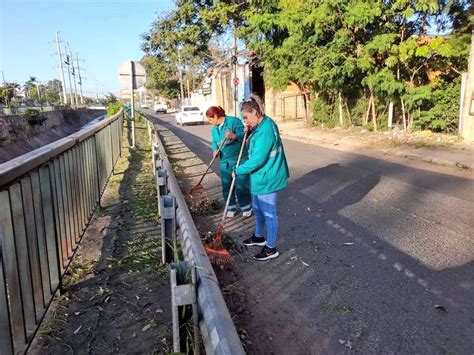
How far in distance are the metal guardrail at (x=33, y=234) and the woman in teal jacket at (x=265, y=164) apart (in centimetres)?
176

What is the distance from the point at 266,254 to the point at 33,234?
97.2 inches

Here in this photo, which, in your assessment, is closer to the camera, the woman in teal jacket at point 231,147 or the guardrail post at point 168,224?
the guardrail post at point 168,224

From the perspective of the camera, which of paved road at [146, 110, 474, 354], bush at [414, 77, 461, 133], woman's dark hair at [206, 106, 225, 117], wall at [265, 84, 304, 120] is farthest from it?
wall at [265, 84, 304, 120]

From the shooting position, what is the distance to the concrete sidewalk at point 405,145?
34.3 feet

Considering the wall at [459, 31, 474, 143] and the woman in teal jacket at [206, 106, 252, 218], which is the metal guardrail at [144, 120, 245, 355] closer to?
the woman in teal jacket at [206, 106, 252, 218]

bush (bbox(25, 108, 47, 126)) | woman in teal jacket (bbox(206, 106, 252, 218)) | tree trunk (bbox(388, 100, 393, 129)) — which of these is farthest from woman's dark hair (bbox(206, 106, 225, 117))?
bush (bbox(25, 108, 47, 126))

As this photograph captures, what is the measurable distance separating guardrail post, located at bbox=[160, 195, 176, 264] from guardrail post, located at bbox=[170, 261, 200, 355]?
1.52 meters

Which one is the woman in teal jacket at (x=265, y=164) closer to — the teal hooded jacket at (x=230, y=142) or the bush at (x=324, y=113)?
the teal hooded jacket at (x=230, y=142)

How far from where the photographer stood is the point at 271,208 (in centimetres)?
448

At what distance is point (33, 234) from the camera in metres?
2.79

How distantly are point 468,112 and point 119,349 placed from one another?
41.1 ft

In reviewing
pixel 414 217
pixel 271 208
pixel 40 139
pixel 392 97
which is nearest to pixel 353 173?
pixel 414 217

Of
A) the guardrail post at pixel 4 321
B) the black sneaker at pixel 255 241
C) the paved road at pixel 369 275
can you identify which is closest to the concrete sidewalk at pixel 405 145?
the paved road at pixel 369 275

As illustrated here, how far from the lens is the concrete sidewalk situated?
34.3 feet
